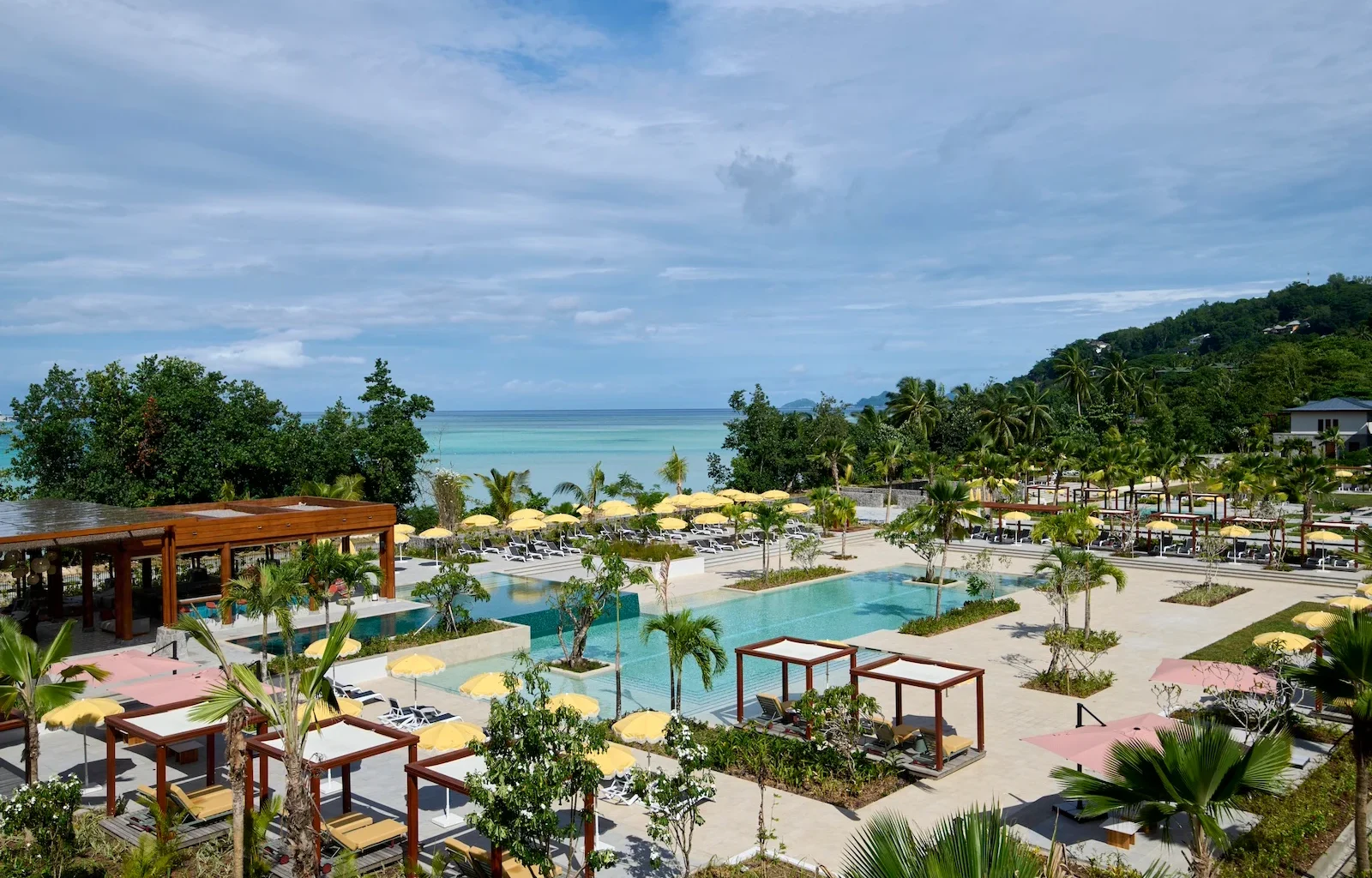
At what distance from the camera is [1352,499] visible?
48500mm

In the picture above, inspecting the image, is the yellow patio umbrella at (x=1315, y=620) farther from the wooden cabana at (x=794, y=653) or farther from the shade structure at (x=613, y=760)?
the shade structure at (x=613, y=760)

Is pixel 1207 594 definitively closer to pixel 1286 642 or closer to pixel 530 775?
pixel 1286 642

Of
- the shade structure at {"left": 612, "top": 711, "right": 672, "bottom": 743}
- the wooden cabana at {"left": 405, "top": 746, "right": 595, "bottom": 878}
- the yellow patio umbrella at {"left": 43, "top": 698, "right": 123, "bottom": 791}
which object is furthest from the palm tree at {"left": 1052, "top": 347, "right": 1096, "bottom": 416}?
the yellow patio umbrella at {"left": 43, "top": 698, "right": 123, "bottom": 791}

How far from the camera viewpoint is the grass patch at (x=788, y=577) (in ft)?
96.2

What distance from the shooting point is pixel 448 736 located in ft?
38.5

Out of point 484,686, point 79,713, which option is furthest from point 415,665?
point 79,713

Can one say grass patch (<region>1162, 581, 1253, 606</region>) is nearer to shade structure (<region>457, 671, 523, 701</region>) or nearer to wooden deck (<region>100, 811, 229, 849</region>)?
shade structure (<region>457, 671, 523, 701</region>)

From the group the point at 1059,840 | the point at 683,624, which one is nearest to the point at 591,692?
the point at 683,624

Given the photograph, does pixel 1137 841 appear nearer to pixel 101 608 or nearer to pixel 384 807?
pixel 384 807

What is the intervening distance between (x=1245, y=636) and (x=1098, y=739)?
12394 millimetres

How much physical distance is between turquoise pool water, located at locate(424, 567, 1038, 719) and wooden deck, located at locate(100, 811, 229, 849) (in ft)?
24.0

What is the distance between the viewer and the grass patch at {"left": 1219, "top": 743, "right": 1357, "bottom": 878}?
1031cm

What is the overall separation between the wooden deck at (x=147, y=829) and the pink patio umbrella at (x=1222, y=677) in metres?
12.9

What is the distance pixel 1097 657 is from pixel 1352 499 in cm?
3804
